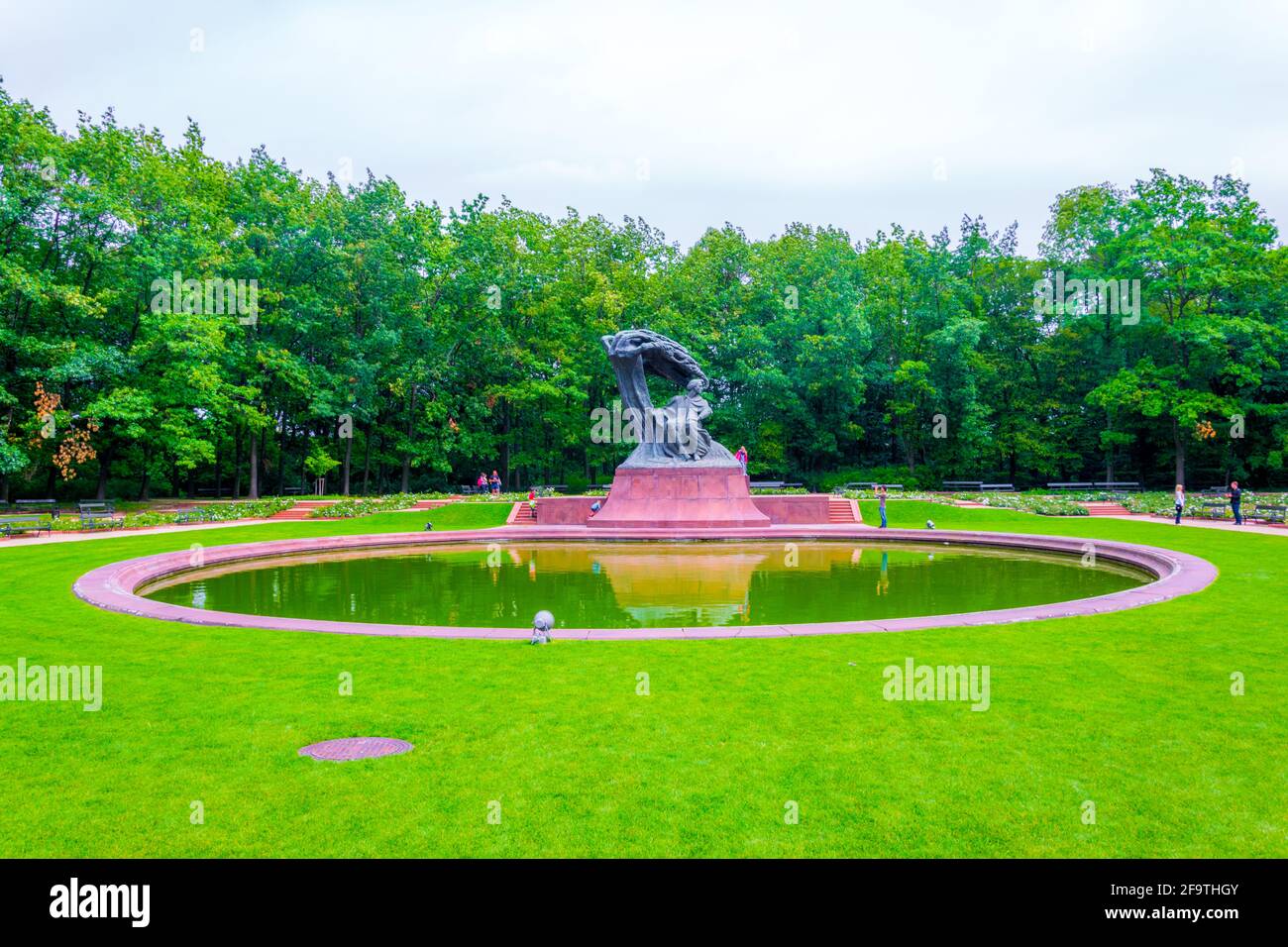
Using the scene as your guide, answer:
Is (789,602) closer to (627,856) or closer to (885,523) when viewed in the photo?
(627,856)

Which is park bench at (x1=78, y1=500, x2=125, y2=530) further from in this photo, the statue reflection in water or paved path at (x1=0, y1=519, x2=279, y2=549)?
the statue reflection in water

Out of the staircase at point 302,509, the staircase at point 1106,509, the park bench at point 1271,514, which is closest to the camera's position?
the park bench at point 1271,514

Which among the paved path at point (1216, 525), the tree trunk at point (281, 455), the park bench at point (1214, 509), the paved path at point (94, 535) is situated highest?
the tree trunk at point (281, 455)

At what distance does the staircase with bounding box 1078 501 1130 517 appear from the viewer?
36.0 metres

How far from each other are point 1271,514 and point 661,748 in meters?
31.4

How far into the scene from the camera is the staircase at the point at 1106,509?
36031 millimetres

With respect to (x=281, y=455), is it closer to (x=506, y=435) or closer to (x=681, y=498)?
(x=506, y=435)

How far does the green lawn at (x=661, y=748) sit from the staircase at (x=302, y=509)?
2659 centimetres

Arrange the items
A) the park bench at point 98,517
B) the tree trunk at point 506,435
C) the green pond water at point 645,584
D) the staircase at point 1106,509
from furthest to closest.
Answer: the tree trunk at point 506,435
the staircase at point 1106,509
the park bench at point 98,517
the green pond water at point 645,584

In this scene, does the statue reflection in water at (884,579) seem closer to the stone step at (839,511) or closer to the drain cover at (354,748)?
the stone step at (839,511)

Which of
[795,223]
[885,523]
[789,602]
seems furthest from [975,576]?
[795,223]

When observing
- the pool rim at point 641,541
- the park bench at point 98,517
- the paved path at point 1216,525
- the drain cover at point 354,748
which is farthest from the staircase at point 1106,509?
the park bench at point 98,517

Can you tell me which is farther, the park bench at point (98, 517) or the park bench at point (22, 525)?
the park bench at point (98, 517)

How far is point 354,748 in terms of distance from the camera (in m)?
6.98
